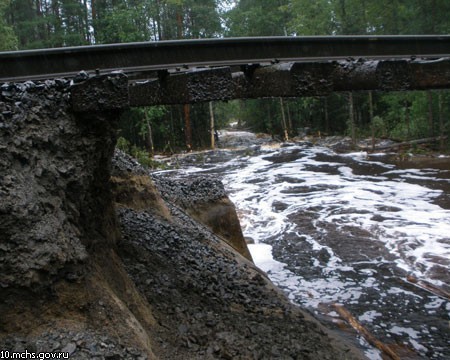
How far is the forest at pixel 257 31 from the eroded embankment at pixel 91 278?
1720 centimetres

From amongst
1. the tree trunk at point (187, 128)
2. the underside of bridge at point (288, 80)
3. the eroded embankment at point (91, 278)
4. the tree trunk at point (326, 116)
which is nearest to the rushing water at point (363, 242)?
the eroded embankment at point (91, 278)

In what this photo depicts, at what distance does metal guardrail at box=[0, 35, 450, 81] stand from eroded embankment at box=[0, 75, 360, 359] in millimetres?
491

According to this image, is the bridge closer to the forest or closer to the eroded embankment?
the eroded embankment

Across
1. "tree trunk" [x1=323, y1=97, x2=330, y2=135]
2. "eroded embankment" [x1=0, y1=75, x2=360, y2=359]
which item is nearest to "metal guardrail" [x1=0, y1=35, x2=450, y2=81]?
"eroded embankment" [x1=0, y1=75, x2=360, y2=359]

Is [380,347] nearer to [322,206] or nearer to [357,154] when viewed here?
[322,206]

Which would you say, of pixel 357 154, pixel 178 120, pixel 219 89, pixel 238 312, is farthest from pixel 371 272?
pixel 178 120

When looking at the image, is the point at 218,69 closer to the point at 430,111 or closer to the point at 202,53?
the point at 202,53

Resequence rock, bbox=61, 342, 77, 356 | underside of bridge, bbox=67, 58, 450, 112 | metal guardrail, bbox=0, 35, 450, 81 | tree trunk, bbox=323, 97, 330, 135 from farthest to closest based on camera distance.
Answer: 1. tree trunk, bbox=323, 97, 330, 135
2. metal guardrail, bbox=0, 35, 450, 81
3. underside of bridge, bbox=67, 58, 450, 112
4. rock, bbox=61, 342, 77, 356

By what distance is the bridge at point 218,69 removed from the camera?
3.76 meters

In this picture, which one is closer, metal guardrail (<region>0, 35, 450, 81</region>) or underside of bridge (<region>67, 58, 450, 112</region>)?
underside of bridge (<region>67, 58, 450, 112</region>)

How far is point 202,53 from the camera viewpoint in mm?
4277

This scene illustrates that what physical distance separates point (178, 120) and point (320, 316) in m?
28.1

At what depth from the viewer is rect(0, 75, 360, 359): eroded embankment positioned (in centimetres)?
309

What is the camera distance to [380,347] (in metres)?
5.71
